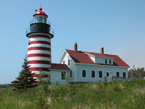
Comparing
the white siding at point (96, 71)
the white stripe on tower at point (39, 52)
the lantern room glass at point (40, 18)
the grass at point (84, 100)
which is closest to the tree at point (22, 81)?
the white stripe on tower at point (39, 52)

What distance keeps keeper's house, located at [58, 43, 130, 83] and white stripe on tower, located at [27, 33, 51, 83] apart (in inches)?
208

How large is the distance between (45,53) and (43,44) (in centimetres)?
139

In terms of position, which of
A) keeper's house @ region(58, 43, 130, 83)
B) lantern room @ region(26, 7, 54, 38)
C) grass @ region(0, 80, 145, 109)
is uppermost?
lantern room @ region(26, 7, 54, 38)

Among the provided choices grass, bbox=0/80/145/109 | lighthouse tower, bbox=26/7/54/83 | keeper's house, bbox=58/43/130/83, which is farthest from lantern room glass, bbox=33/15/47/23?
grass, bbox=0/80/145/109

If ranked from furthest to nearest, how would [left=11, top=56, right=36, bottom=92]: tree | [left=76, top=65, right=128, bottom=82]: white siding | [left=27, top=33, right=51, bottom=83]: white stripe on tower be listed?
1. [left=76, top=65, right=128, bottom=82]: white siding
2. [left=27, top=33, right=51, bottom=83]: white stripe on tower
3. [left=11, top=56, right=36, bottom=92]: tree

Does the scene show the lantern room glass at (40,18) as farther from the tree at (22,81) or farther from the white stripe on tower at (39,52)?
the tree at (22,81)

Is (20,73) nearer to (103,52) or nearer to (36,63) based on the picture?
(36,63)

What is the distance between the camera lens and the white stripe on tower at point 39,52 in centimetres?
2419

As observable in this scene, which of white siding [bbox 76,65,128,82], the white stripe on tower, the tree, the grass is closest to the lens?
the grass

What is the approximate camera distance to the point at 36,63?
2412 cm

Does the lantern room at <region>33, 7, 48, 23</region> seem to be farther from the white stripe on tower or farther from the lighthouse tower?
the white stripe on tower

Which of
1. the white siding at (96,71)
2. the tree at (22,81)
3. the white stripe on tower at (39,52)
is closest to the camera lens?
the tree at (22,81)

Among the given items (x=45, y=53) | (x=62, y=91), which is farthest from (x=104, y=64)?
(x=62, y=91)

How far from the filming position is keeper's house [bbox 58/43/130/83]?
94.8 feet
